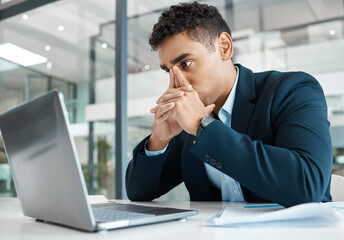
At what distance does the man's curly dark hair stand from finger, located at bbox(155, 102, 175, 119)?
1.08ft

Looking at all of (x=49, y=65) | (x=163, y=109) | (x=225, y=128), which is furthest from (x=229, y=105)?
(x=49, y=65)

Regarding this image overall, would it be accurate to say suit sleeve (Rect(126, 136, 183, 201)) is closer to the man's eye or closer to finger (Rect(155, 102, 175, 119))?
finger (Rect(155, 102, 175, 119))

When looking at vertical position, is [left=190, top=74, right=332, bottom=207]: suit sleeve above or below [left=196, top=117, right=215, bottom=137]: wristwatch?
below

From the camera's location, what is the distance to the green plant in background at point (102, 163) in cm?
320

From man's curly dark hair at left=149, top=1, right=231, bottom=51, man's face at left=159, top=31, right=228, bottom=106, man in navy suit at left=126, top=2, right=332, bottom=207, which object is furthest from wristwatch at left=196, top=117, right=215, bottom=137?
man's curly dark hair at left=149, top=1, right=231, bottom=51

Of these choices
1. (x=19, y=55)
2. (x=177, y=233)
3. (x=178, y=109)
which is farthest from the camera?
(x=19, y=55)

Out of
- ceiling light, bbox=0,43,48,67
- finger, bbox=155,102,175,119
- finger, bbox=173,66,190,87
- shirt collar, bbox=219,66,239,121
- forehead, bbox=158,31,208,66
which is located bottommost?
finger, bbox=155,102,175,119

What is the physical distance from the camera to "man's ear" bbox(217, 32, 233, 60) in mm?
1464

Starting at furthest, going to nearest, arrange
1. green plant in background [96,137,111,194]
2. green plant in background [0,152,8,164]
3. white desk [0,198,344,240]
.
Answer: green plant in background [0,152,8,164]
green plant in background [96,137,111,194]
white desk [0,198,344,240]

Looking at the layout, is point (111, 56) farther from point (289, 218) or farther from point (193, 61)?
point (289, 218)

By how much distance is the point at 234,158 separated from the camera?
34.6 inches

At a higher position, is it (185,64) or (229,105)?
(185,64)

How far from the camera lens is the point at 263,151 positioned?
2.89 feet

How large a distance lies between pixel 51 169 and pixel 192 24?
3.08 ft
